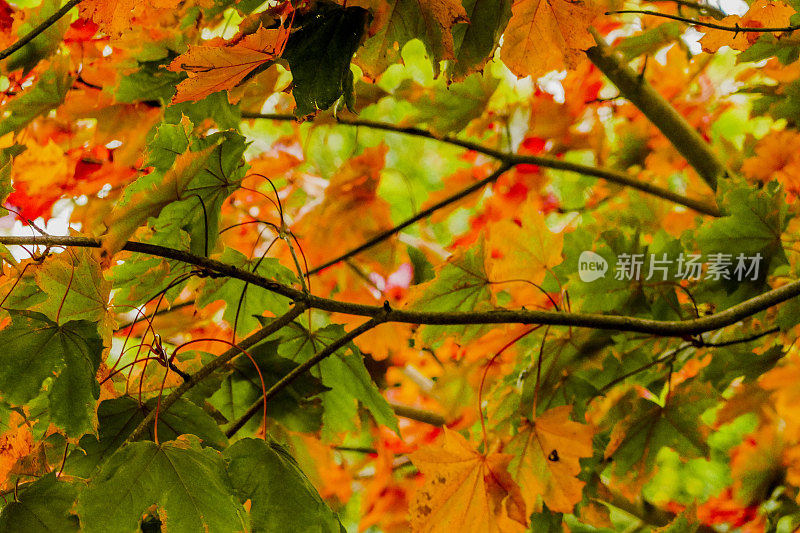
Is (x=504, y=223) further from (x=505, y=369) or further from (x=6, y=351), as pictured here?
(x=6, y=351)

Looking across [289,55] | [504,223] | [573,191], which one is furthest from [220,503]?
[573,191]

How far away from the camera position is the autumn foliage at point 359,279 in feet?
A: 1.60

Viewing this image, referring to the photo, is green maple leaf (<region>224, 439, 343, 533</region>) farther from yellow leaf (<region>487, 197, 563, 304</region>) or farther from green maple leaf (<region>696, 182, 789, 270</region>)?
green maple leaf (<region>696, 182, 789, 270</region>)

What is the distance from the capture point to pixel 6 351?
52 centimetres

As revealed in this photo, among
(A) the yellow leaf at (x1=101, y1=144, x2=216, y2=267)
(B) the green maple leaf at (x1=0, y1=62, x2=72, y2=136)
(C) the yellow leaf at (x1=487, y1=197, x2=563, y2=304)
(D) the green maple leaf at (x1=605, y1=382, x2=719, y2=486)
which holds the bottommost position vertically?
(D) the green maple leaf at (x1=605, y1=382, x2=719, y2=486)

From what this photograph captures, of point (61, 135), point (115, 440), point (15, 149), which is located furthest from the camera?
point (61, 135)

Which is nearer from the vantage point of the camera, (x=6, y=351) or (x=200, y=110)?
(x=6, y=351)

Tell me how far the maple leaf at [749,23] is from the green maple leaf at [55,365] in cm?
71

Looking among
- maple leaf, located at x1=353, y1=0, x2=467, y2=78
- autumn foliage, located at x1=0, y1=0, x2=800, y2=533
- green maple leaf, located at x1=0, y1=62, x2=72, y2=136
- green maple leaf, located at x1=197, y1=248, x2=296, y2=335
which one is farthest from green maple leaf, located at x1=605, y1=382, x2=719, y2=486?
green maple leaf, located at x1=0, y1=62, x2=72, y2=136

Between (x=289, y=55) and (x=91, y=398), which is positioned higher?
(x=289, y=55)

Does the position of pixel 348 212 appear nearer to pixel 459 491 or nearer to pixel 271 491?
pixel 459 491

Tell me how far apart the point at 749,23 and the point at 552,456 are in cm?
58

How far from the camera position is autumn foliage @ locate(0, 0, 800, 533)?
0.49m

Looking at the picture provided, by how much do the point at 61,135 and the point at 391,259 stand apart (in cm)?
72
